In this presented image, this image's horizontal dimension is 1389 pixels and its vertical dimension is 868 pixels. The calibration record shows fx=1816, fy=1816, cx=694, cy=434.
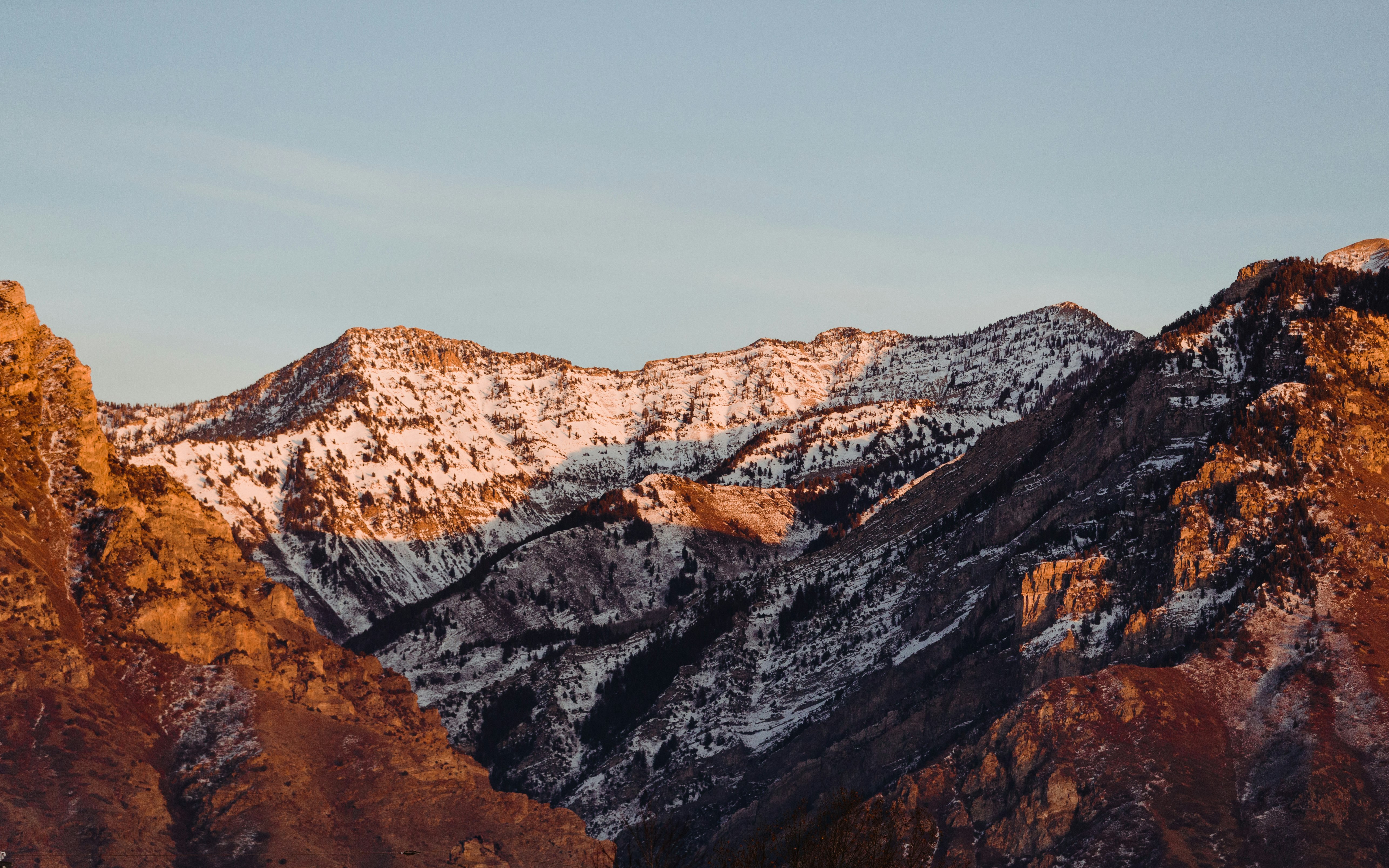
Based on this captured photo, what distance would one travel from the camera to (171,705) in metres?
Answer: 150

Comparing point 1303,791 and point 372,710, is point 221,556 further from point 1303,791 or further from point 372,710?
point 1303,791

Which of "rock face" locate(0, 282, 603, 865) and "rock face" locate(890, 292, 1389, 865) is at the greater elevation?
"rock face" locate(0, 282, 603, 865)

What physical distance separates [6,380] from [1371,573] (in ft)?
463

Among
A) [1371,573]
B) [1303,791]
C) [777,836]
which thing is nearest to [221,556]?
[777,836]

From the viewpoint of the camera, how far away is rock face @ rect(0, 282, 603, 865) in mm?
131625

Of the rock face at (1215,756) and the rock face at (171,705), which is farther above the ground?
the rock face at (171,705)

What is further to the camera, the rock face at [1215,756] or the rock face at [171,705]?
the rock face at [1215,756]

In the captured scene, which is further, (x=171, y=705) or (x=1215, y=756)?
(x=1215, y=756)

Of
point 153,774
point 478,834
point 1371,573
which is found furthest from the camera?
point 1371,573

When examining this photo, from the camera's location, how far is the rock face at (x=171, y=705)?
13162cm

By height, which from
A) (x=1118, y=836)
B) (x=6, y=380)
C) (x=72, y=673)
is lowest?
(x=1118, y=836)

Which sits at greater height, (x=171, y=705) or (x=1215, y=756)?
(x=171, y=705)

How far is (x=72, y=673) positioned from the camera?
464 feet

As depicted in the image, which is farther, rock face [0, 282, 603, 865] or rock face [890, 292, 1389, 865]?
rock face [890, 292, 1389, 865]
